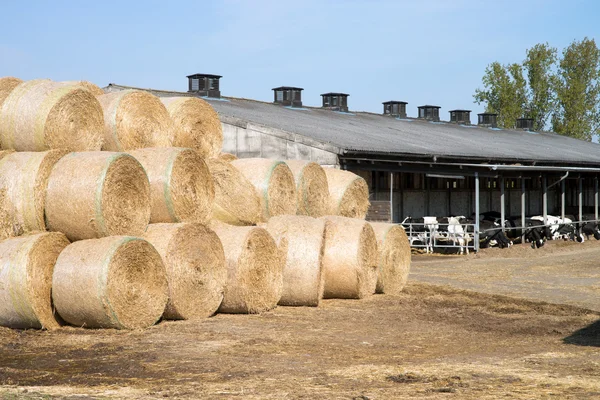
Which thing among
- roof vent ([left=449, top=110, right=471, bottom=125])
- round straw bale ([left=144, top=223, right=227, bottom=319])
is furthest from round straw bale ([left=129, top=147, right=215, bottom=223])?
roof vent ([left=449, top=110, right=471, bottom=125])

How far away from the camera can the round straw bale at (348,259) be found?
13.9m

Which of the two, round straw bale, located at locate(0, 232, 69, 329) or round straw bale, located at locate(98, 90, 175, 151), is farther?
round straw bale, located at locate(98, 90, 175, 151)

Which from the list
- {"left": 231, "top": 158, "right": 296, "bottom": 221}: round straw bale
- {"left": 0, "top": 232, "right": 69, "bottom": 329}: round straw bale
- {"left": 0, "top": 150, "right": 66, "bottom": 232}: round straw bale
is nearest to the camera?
{"left": 0, "top": 232, "right": 69, "bottom": 329}: round straw bale

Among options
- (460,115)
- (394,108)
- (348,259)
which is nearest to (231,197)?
(348,259)

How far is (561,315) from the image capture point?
506 inches

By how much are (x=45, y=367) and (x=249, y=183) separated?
5.94 meters

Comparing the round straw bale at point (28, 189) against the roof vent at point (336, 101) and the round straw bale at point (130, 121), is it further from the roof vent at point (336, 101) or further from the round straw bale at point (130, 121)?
the roof vent at point (336, 101)

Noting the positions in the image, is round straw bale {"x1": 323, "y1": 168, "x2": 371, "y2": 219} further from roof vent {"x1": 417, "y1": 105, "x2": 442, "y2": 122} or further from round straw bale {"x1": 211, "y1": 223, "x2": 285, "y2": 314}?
roof vent {"x1": 417, "y1": 105, "x2": 442, "y2": 122}

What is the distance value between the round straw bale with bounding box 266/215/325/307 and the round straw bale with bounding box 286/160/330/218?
2.49 metres

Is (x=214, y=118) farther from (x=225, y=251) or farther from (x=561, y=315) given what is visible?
(x=561, y=315)

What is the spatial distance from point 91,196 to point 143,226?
96 centimetres

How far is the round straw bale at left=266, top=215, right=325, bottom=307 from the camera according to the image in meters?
13.1

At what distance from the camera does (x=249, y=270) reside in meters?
12.3

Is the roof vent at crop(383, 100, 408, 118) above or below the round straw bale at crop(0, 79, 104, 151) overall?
above
